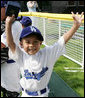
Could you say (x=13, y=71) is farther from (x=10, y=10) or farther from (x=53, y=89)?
(x=53, y=89)

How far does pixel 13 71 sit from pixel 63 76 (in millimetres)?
2218

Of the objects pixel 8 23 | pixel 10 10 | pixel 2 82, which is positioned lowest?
pixel 2 82

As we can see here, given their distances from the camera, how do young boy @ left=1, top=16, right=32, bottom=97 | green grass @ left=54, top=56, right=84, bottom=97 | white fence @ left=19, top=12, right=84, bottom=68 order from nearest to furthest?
young boy @ left=1, top=16, right=32, bottom=97
green grass @ left=54, top=56, right=84, bottom=97
white fence @ left=19, top=12, right=84, bottom=68

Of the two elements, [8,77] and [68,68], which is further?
[68,68]

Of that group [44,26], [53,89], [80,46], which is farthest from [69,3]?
[53,89]

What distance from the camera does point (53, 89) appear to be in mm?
3766

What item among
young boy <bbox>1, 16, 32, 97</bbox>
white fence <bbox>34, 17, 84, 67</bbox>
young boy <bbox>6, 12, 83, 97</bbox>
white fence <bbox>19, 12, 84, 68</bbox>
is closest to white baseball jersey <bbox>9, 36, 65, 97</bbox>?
young boy <bbox>6, 12, 83, 97</bbox>

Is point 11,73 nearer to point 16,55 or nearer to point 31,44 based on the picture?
point 16,55

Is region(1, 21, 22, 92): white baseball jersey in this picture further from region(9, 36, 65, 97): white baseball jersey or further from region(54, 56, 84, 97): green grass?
region(54, 56, 84, 97): green grass

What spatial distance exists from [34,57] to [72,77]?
279cm

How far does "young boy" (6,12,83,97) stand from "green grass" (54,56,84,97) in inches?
73.5

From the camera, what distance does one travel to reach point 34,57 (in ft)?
6.75

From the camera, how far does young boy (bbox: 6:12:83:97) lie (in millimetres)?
1995

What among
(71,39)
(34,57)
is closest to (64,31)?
(71,39)
